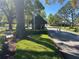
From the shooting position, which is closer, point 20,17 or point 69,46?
point 69,46

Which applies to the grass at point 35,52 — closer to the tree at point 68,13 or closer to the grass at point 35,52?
the grass at point 35,52

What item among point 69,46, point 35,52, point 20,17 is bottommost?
point 69,46

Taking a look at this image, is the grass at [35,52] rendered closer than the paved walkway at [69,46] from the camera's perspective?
Yes

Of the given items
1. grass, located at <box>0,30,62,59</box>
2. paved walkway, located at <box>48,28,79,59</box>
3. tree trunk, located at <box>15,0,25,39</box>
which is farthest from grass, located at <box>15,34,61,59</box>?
tree trunk, located at <box>15,0,25,39</box>

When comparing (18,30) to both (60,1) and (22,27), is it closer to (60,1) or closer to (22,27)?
(22,27)

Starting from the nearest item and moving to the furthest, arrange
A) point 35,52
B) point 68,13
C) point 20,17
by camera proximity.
Result: point 35,52 < point 20,17 < point 68,13

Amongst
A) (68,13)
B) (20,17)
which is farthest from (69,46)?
(68,13)

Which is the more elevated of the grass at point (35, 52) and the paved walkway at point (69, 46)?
the grass at point (35, 52)

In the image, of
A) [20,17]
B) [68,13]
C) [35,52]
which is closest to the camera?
[35,52]

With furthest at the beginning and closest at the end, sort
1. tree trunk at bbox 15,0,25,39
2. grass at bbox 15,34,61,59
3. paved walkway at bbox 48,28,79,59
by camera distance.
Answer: tree trunk at bbox 15,0,25,39
paved walkway at bbox 48,28,79,59
grass at bbox 15,34,61,59

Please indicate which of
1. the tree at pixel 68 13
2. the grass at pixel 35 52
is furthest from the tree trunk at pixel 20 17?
the tree at pixel 68 13

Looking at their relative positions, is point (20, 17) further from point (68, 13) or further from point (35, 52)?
point (68, 13)

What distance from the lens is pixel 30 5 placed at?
4622cm

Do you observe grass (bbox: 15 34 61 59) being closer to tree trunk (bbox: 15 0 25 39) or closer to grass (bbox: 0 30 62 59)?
grass (bbox: 0 30 62 59)
